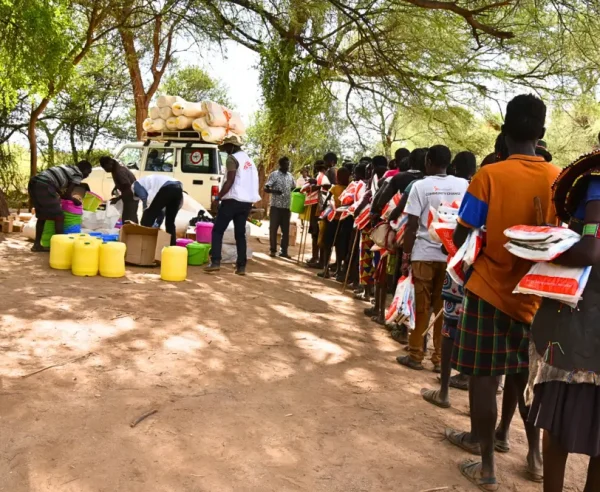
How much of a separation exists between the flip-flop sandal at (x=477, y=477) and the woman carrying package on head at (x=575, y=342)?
64cm

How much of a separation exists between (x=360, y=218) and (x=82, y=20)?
830 cm

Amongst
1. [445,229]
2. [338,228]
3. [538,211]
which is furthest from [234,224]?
[538,211]

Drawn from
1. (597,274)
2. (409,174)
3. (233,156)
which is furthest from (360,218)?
(597,274)

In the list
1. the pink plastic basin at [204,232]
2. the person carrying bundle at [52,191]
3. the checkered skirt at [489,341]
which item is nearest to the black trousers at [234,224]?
the pink plastic basin at [204,232]

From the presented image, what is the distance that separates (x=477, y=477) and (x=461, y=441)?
410 mm

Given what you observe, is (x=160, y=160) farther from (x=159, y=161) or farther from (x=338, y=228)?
(x=338, y=228)

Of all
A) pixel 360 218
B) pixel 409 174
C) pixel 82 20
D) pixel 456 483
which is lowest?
pixel 456 483

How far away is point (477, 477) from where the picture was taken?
9.68 ft

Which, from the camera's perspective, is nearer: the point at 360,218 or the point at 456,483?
the point at 456,483

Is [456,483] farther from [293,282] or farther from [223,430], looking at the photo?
[293,282]

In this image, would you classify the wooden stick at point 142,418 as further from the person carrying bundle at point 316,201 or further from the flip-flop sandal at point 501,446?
the person carrying bundle at point 316,201

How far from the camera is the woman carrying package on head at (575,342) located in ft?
7.07

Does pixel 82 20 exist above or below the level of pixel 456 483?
above

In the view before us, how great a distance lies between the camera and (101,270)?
700cm
